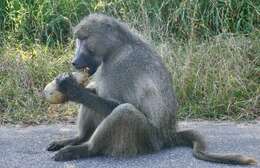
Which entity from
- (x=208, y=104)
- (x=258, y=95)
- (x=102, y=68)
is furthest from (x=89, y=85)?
(x=258, y=95)

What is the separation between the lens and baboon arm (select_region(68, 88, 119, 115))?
4.86m

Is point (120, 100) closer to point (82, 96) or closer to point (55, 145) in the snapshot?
point (82, 96)

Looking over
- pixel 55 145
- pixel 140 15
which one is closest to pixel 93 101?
pixel 55 145

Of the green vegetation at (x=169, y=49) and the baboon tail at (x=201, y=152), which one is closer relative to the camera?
the baboon tail at (x=201, y=152)

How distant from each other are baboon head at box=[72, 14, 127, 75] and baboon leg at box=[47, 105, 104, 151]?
1.00ft

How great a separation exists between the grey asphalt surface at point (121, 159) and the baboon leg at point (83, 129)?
4.3 inches

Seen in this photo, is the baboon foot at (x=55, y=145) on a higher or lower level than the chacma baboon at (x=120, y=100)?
lower

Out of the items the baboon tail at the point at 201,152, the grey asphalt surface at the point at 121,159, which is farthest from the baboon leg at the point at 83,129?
the baboon tail at the point at 201,152

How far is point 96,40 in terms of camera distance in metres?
5.11

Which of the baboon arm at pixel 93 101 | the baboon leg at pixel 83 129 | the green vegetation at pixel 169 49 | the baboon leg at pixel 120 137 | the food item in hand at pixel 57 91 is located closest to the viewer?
the baboon leg at pixel 120 137

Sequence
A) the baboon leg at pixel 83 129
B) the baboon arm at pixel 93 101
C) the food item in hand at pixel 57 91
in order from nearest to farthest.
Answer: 1. the baboon arm at pixel 93 101
2. the food item in hand at pixel 57 91
3. the baboon leg at pixel 83 129

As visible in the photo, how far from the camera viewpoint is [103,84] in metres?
5.04

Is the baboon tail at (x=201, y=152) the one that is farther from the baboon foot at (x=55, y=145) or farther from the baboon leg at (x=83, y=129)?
the baboon foot at (x=55, y=145)

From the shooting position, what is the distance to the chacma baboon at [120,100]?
479 cm
